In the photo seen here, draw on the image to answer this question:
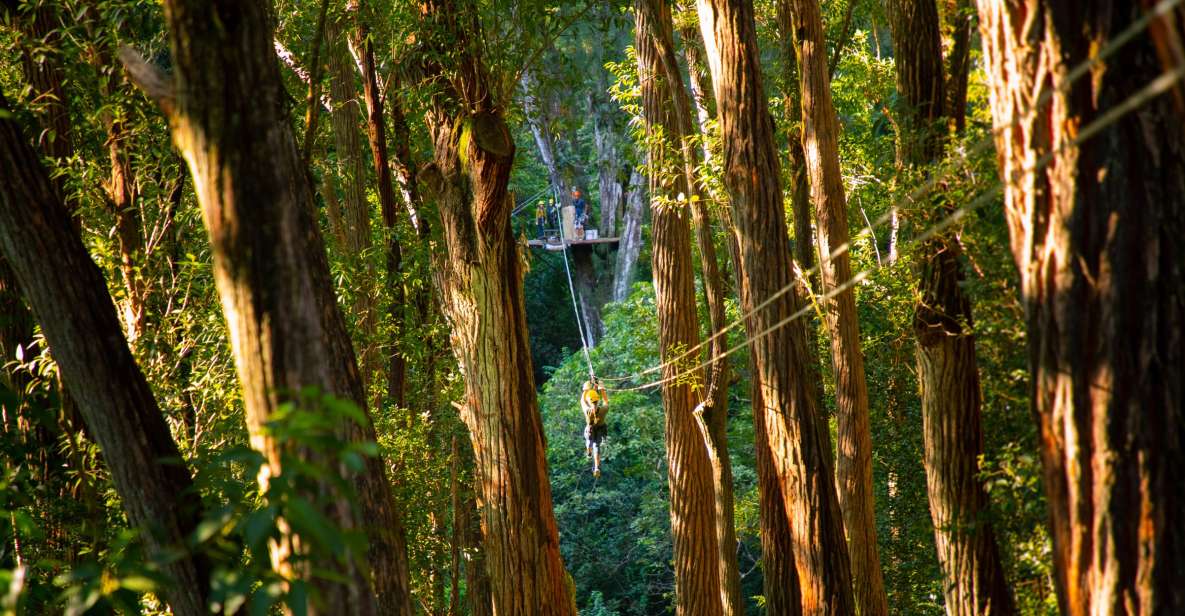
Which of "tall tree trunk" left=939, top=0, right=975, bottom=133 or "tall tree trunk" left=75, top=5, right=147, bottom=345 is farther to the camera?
"tall tree trunk" left=75, top=5, right=147, bottom=345

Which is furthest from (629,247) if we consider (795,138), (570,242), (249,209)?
(249,209)

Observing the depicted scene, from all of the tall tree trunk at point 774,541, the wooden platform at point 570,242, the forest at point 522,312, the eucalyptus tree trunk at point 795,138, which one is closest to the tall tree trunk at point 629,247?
the wooden platform at point 570,242

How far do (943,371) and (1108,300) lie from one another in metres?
3.20

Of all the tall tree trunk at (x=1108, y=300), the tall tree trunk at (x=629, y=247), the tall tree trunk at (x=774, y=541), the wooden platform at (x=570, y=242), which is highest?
the wooden platform at (x=570, y=242)

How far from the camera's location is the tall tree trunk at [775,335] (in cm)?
686

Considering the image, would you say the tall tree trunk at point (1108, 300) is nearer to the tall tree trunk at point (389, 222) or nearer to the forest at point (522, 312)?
the forest at point (522, 312)

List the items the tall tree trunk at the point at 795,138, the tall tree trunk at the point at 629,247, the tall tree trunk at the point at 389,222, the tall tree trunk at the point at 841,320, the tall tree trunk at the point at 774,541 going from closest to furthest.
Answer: the tall tree trunk at the point at 774,541 → the tall tree trunk at the point at 841,320 → the tall tree trunk at the point at 795,138 → the tall tree trunk at the point at 389,222 → the tall tree trunk at the point at 629,247

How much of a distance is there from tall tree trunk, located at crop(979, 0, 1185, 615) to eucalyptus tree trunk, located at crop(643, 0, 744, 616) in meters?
6.19

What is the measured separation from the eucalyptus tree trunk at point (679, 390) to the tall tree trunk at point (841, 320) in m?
1.25

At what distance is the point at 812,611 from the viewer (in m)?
6.95

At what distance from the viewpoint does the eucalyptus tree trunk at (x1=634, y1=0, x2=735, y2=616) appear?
33.6ft

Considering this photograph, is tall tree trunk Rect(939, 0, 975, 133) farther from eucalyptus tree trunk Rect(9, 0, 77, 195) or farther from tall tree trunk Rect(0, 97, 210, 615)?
eucalyptus tree trunk Rect(9, 0, 77, 195)

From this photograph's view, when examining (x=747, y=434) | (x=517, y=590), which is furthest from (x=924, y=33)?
(x=747, y=434)

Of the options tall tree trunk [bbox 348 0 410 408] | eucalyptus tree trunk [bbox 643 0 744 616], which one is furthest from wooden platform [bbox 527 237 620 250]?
eucalyptus tree trunk [bbox 643 0 744 616]
